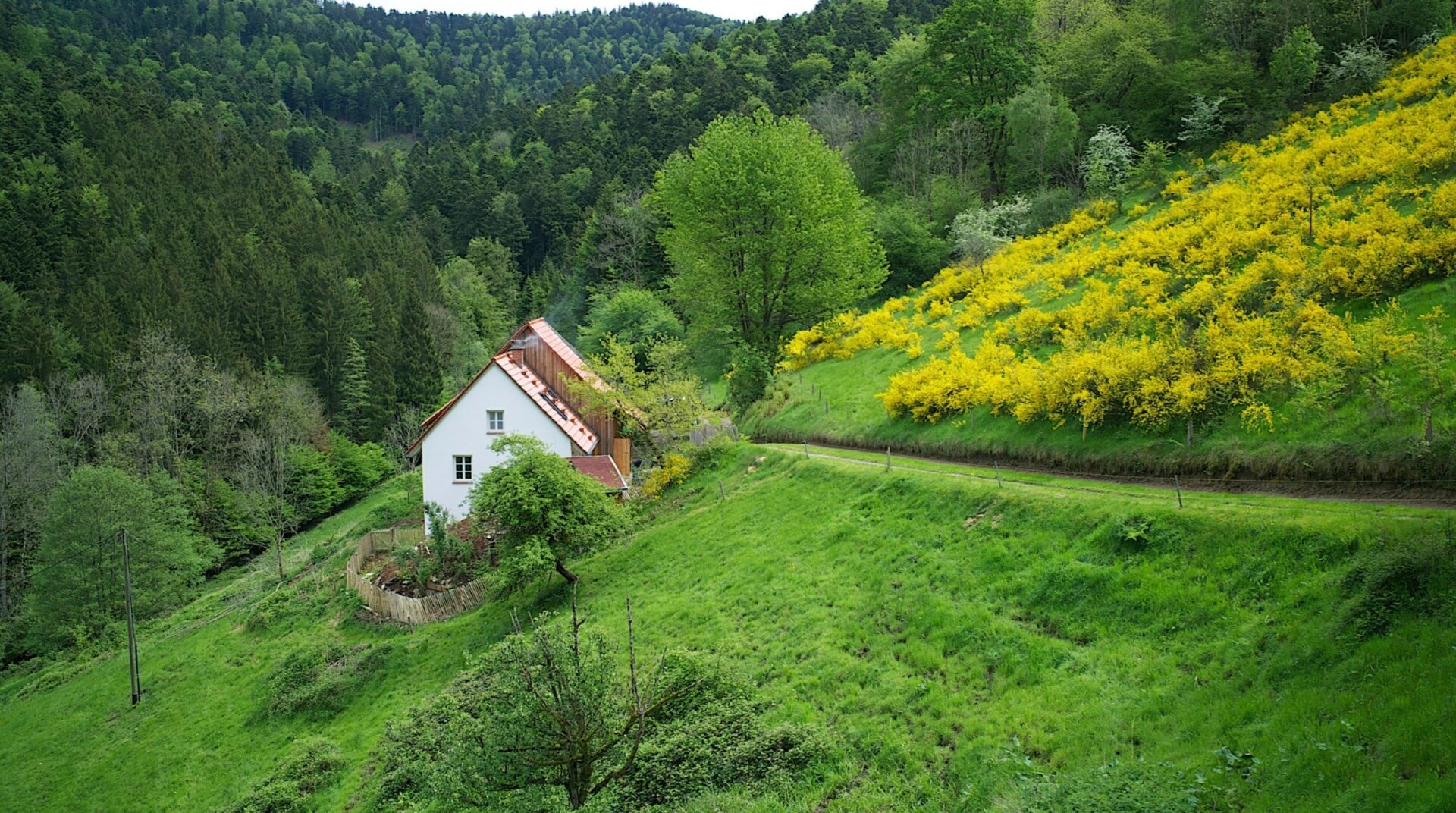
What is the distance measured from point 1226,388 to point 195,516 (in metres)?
63.1

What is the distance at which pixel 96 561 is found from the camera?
44406 mm

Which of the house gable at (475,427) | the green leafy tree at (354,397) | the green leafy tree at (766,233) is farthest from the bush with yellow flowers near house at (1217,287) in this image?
the green leafy tree at (354,397)

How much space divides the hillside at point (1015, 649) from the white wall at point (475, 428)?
9046 mm

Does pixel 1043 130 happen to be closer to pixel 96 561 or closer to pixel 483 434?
pixel 483 434

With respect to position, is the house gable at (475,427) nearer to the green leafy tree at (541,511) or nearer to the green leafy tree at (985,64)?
the green leafy tree at (541,511)

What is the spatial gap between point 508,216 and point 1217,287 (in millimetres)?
103556

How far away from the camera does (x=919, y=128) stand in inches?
2264

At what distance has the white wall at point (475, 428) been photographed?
3512 cm

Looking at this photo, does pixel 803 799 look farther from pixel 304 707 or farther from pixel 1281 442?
pixel 304 707

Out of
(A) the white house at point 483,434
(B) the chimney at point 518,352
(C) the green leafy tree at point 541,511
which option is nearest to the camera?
(C) the green leafy tree at point 541,511

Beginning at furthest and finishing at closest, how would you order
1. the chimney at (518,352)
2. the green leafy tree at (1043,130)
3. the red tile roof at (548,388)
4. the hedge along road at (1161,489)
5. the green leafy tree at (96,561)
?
the green leafy tree at (1043,130) < the green leafy tree at (96,561) < the chimney at (518,352) < the red tile roof at (548,388) < the hedge along road at (1161,489)

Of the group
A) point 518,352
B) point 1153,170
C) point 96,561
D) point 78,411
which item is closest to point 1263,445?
point 1153,170

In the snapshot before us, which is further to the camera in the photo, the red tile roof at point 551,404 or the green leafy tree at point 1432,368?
the red tile roof at point 551,404

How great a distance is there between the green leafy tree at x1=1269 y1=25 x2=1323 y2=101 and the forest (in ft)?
0.49
